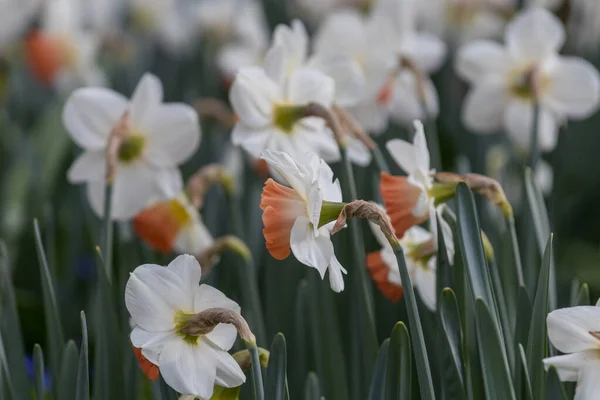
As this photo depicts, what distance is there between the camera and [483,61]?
4.16 feet

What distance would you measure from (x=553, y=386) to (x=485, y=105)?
73 cm

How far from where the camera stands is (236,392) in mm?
685

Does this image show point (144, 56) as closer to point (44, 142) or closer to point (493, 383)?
point (44, 142)

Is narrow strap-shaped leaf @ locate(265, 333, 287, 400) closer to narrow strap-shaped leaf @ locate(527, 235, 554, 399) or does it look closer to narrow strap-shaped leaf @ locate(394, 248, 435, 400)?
narrow strap-shaped leaf @ locate(394, 248, 435, 400)

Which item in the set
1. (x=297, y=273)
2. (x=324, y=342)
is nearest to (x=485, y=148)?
(x=297, y=273)

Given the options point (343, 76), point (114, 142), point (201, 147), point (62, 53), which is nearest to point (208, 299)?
point (114, 142)

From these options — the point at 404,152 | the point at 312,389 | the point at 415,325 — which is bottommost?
the point at 312,389

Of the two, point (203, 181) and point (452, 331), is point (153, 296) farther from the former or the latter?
point (203, 181)

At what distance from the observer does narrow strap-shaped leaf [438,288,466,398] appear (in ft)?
2.30

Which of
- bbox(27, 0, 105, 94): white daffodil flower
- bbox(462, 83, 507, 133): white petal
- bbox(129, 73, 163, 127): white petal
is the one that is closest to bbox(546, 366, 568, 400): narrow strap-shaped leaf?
bbox(129, 73, 163, 127): white petal

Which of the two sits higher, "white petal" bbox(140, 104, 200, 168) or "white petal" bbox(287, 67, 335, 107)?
"white petal" bbox(287, 67, 335, 107)

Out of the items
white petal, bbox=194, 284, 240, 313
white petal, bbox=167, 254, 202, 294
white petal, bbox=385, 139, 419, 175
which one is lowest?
white petal, bbox=194, 284, 240, 313

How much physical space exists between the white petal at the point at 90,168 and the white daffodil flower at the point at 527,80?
0.59 metres

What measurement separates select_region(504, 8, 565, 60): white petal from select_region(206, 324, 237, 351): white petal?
2.56 ft
